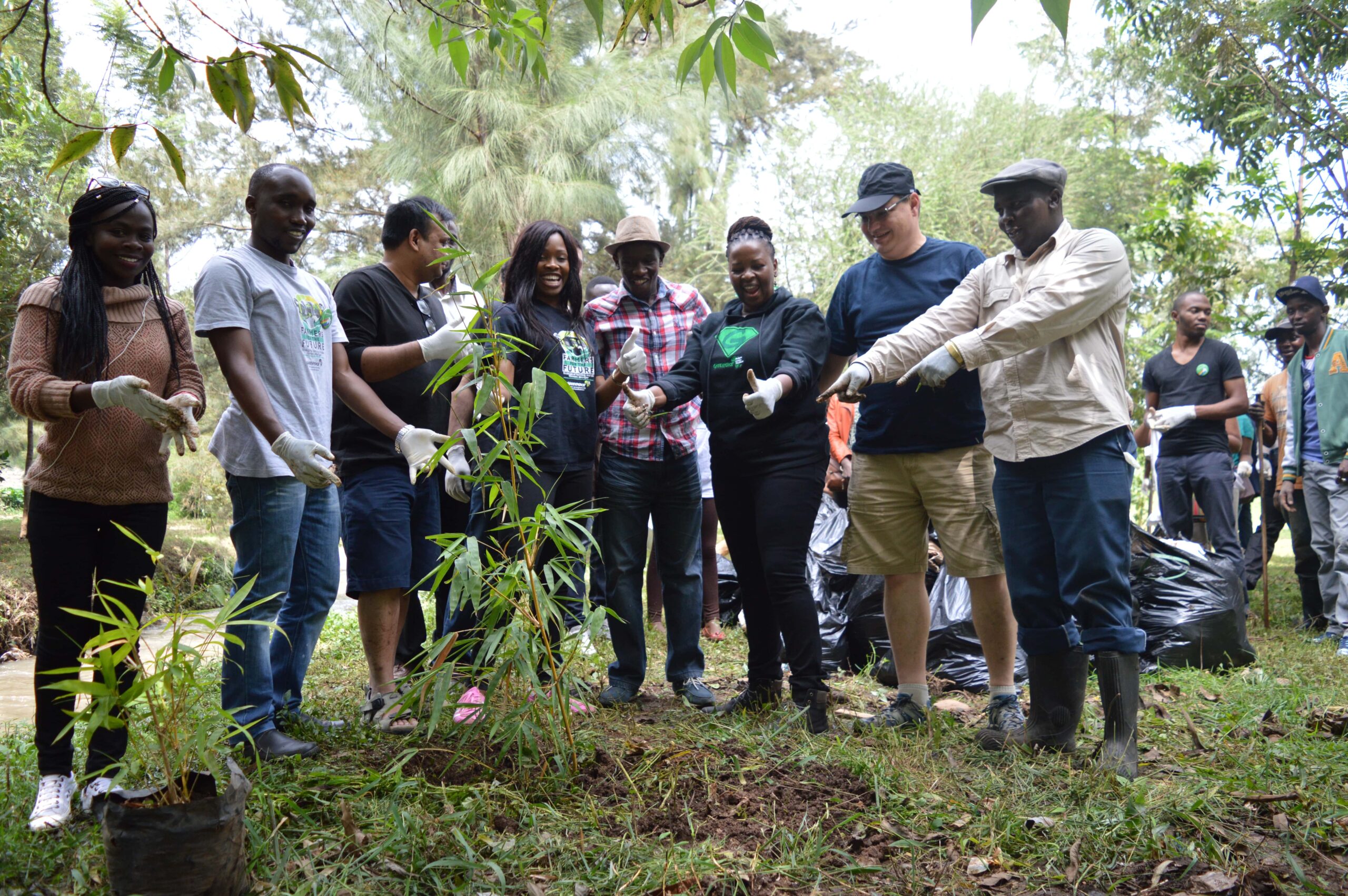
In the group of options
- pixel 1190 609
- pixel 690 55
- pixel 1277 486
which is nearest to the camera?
pixel 690 55

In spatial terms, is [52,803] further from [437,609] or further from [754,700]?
[754,700]

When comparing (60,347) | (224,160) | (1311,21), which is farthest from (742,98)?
(60,347)

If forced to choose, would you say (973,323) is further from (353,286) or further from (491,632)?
(353,286)

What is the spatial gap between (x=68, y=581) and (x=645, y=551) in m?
1.87

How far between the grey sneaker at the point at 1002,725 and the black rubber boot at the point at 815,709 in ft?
1.46

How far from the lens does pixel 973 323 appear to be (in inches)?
121

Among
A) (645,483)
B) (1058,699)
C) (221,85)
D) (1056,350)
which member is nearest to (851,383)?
(1056,350)

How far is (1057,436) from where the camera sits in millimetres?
2699

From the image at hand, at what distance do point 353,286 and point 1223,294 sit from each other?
7.65m

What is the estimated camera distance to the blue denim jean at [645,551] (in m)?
3.56

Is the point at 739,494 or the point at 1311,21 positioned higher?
the point at 1311,21

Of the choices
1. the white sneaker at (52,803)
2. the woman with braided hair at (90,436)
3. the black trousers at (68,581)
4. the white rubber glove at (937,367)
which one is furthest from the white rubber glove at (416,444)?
the white rubber glove at (937,367)

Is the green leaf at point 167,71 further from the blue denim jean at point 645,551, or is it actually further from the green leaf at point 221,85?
the blue denim jean at point 645,551

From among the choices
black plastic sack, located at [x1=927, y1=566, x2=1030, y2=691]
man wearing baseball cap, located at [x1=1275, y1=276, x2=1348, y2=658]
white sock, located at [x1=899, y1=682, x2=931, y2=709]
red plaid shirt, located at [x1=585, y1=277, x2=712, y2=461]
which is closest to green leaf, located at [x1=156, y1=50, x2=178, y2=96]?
red plaid shirt, located at [x1=585, y1=277, x2=712, y2=461]
